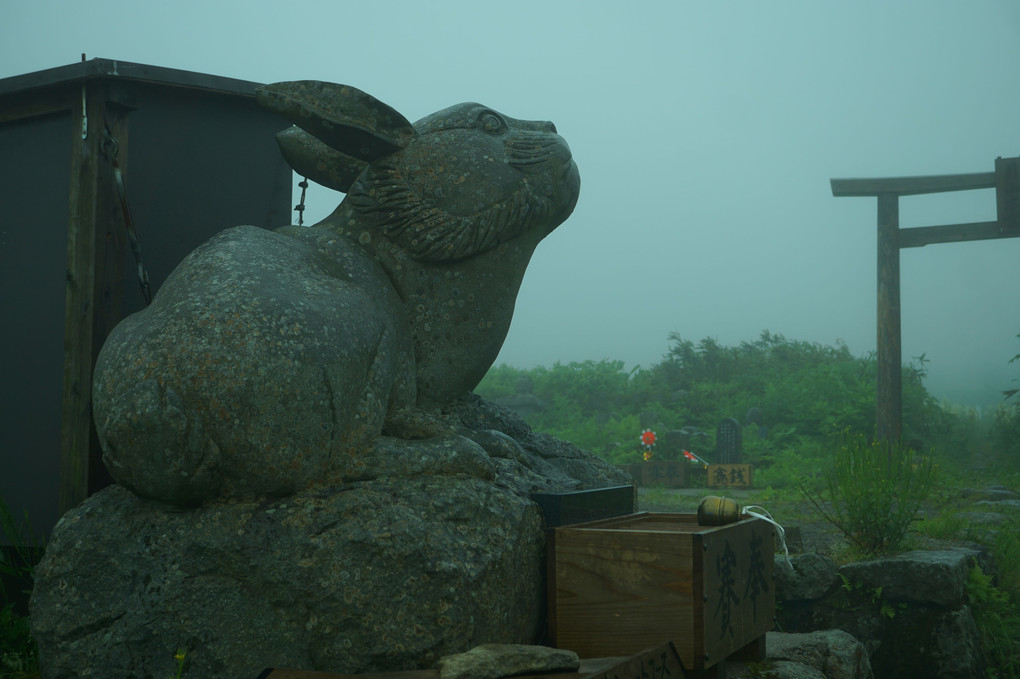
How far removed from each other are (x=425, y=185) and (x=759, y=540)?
1.60m

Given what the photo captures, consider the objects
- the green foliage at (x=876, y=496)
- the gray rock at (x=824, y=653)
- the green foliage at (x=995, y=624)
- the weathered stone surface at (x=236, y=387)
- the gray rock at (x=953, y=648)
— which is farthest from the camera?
the green foliage at (x=876, y=496)

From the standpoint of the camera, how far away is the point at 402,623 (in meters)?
2.11

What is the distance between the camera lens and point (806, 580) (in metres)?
5.10

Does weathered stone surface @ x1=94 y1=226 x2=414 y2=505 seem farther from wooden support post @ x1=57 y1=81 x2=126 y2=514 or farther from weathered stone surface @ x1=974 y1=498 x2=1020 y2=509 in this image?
weathered stone surface @ x1=974 y1=498 x2=1020 y2=509

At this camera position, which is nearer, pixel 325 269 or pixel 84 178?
pixel 325 269

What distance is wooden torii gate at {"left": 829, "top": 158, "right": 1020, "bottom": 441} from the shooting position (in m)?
8.17

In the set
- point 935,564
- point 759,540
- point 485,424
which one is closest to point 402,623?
point 485,424

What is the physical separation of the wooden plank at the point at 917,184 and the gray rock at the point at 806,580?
467cm

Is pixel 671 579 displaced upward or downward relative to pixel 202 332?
downward

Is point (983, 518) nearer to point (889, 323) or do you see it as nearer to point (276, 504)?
point (889, 323)

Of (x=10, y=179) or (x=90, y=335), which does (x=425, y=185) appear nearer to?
(x=90, y=335)

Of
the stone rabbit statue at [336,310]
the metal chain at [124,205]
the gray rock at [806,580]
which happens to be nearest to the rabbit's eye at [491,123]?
the stone rabbit statue at [336,310]

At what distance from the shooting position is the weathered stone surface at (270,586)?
82.1 inches

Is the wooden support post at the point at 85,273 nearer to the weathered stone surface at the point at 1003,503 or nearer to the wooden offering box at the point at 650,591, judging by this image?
the wooden offering box at the point at 650,591
